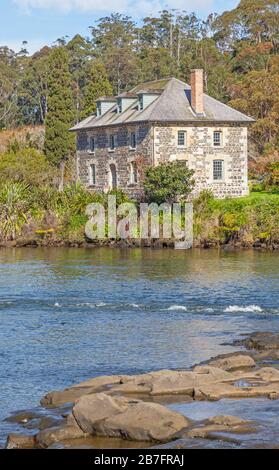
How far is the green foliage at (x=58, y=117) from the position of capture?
106 metres

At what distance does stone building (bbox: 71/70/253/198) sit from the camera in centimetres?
8756

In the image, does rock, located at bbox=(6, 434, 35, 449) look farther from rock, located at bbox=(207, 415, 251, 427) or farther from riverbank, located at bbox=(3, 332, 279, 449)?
rock, located at bbox=(207, 415, 251, 427)

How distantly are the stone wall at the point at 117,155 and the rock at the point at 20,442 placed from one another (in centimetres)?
6394

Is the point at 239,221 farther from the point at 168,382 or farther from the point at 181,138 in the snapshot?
the point at 168,382

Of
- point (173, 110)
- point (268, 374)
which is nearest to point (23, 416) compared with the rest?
point (268, 374)

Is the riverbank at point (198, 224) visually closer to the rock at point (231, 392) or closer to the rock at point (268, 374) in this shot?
the rock at point (268, 374)

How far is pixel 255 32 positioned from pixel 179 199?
55.8 meters

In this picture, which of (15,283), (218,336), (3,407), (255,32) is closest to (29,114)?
(255,32)

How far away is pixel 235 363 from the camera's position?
31.7m

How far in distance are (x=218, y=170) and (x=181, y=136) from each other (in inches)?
176

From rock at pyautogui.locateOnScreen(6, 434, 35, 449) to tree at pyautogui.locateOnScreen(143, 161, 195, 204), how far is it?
6073 cm

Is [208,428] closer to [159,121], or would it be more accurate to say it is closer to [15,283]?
[15,283]

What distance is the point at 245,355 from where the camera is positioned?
33.5 meters
